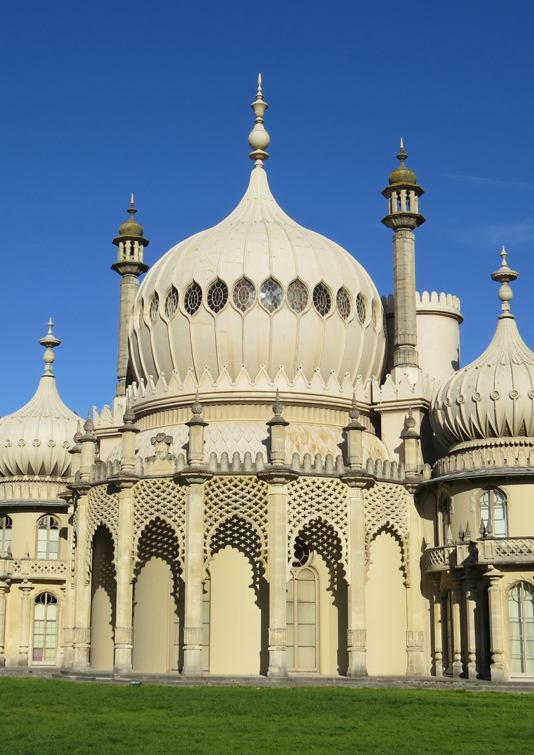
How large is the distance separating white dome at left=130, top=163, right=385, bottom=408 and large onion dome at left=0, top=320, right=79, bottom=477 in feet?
21.5

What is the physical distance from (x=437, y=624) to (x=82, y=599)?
416 inches

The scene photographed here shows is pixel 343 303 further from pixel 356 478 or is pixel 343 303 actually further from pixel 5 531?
pixel 5 531

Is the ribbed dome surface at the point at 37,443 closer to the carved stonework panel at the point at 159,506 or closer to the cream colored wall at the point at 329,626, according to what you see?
the carved stonework panel at the point at 159,506

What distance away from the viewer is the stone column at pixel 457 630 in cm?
2944

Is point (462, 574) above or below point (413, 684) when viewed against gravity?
above

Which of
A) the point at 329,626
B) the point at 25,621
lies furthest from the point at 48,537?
the point at 329,626

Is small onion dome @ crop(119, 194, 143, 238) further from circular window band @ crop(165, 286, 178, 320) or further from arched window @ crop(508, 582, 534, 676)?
arched window @ crop(508, 582, 534, 676)

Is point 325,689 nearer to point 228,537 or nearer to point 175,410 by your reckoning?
point 228,537

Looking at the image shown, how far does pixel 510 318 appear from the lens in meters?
32.6

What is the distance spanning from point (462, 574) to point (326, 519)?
397 cm

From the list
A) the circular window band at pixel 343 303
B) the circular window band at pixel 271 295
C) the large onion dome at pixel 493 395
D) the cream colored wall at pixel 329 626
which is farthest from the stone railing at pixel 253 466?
the circular window band at pixel 343 303

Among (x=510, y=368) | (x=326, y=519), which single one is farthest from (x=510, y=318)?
(x=326, y=519)

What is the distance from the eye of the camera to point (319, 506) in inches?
1193

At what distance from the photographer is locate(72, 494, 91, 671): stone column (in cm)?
3259
